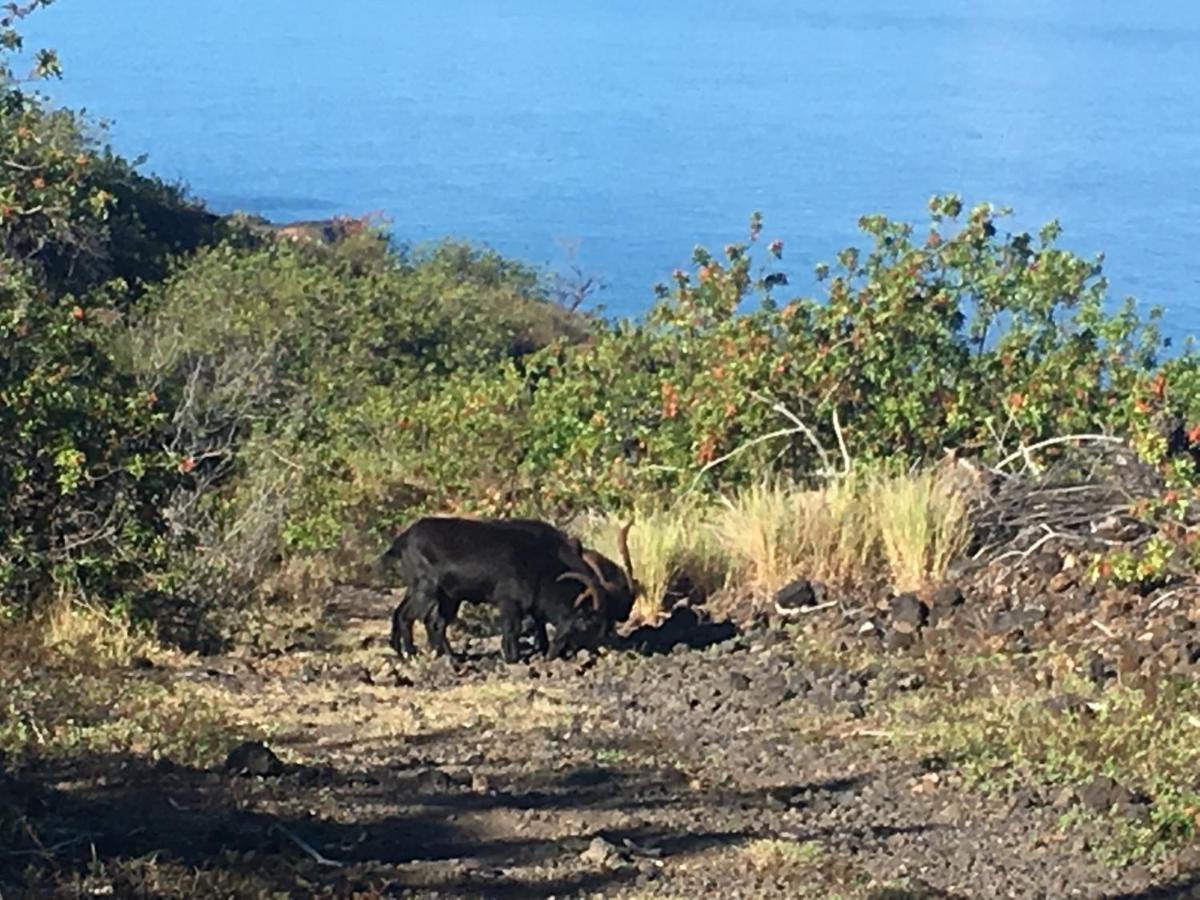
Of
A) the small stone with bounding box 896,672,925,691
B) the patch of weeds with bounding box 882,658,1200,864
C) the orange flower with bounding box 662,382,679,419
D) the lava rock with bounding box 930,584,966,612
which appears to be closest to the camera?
the patch of weeds with bounding box 882,658,1200,864

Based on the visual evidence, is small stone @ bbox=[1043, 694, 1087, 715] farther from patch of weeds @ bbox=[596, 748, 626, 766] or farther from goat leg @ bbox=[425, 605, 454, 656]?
goat leg @ bbox=[425, 605, 454, 656]

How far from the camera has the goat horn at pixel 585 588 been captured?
10570 millimetres

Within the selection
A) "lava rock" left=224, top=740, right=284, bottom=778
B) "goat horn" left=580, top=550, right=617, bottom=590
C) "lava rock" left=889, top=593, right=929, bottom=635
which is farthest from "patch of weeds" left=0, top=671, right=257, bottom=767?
"lava rock" left=889, top=593, right=929, bottom=635

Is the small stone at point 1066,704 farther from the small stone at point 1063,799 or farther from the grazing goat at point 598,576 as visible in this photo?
the grazing goat at point 598,576

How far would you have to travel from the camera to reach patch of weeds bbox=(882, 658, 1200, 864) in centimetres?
712

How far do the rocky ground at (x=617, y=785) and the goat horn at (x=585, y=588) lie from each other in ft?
0.96

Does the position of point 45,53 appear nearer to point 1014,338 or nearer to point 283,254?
point 1014,338

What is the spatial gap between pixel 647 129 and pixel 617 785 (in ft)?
178

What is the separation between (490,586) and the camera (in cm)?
1057

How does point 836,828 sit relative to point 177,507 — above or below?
below

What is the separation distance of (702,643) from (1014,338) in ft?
13.3

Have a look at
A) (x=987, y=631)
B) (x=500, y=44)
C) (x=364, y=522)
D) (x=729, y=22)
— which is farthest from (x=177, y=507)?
(x=729, y=22)

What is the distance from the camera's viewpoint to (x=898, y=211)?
3609 cm

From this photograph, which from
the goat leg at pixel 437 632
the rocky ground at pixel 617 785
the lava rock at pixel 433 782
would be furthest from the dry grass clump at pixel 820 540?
the lava rock at pixel 433 782
